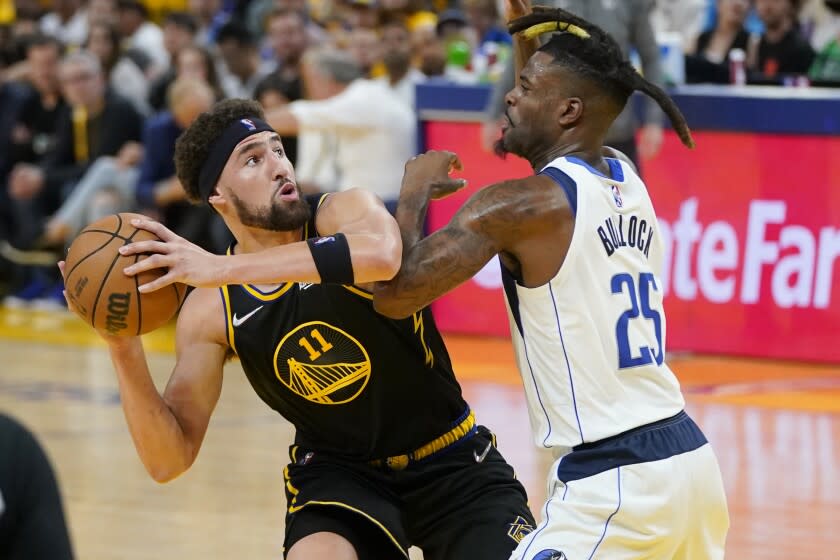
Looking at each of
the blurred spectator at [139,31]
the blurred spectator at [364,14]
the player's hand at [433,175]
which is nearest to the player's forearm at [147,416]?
the player's hand at [433,175]

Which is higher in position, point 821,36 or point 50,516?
point 50,516

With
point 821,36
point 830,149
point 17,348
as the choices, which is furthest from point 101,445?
point 821,36

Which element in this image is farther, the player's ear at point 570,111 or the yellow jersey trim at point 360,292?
the yellow jersey trim at point 360,292

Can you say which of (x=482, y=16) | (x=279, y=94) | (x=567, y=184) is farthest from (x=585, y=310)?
(x=482, y=16)

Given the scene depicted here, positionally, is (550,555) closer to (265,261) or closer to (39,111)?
(265,261)

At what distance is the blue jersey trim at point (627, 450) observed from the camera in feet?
12.5

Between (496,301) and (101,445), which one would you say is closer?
(101,445)

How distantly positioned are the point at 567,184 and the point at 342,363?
40.3 inches

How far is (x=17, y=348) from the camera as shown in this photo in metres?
11.3

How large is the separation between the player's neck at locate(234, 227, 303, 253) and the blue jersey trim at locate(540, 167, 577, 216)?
103 cm

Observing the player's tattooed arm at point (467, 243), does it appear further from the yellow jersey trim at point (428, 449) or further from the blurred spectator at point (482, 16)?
the blurred spectator at point (482, 16)

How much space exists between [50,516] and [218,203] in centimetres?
132

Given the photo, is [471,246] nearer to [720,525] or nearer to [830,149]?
[720,525]

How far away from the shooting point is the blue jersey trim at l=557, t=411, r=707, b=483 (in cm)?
382
